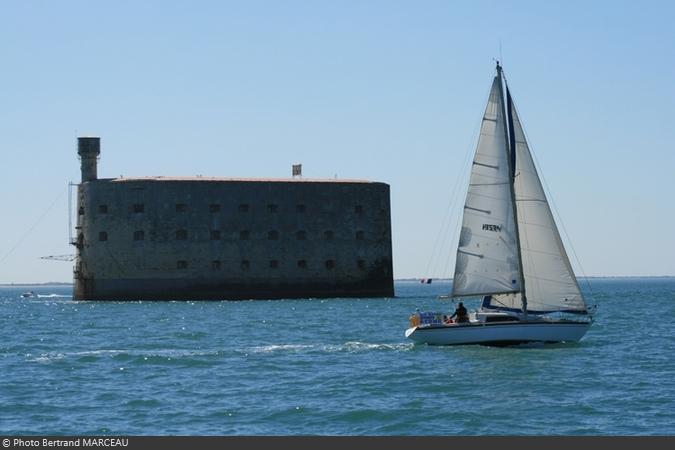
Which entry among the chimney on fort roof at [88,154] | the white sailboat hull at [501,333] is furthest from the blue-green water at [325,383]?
A: the chimney on fort roof at [88,154]

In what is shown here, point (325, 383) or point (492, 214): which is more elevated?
point (492, 214)

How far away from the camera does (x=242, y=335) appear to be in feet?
139

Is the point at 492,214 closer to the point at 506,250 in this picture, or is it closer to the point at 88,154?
the point at 506,250

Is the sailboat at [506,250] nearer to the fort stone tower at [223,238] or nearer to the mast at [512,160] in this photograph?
the mast at [512,160]

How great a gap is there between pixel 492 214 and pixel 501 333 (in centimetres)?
322

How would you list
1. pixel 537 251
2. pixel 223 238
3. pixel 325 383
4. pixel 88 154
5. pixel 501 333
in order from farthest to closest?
pixel 88 154
pixel 223 238
pixel 537 251
pixel 501 333
pixel 325 383

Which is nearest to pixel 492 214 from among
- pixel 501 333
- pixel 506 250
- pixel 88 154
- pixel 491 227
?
pixel 491 227

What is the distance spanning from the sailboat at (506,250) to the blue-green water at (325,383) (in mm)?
699

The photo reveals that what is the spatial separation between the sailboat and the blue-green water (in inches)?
27.5

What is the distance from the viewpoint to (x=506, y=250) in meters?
34.8

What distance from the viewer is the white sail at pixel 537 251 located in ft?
113

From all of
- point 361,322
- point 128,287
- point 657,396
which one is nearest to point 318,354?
point 657,396

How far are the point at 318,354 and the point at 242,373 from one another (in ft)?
16.4
